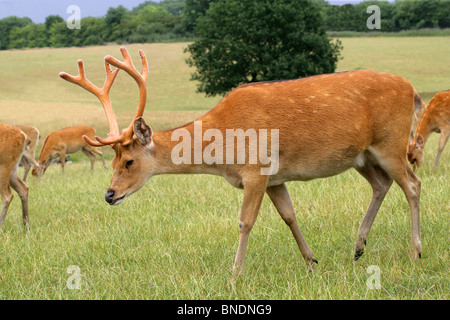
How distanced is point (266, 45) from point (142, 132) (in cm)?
2801

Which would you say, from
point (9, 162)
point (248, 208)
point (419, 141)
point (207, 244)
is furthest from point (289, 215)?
point (419, 141)

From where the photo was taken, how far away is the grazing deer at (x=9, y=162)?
737cm

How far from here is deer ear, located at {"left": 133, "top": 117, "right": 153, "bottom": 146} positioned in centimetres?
440

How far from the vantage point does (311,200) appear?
6895mm

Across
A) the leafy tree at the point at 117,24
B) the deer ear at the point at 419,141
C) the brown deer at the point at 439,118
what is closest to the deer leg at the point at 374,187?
the deer ear at the point at 419,141

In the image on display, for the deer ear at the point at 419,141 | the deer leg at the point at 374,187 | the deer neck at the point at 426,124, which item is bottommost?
the deer neck at the point at 426,124

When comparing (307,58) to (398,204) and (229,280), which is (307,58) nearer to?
(398,204)

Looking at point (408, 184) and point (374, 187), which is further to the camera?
point (374, 187)

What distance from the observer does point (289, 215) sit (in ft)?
15.4

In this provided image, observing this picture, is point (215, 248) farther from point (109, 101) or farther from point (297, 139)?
point (109, 101)

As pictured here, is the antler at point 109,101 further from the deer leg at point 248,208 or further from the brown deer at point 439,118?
the brown deer at point 439,118

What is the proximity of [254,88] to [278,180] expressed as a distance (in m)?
0.78

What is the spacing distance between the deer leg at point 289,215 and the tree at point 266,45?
A: 82.8ft

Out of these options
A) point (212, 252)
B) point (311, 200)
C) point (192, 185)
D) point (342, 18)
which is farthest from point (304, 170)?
point (342, 18)
